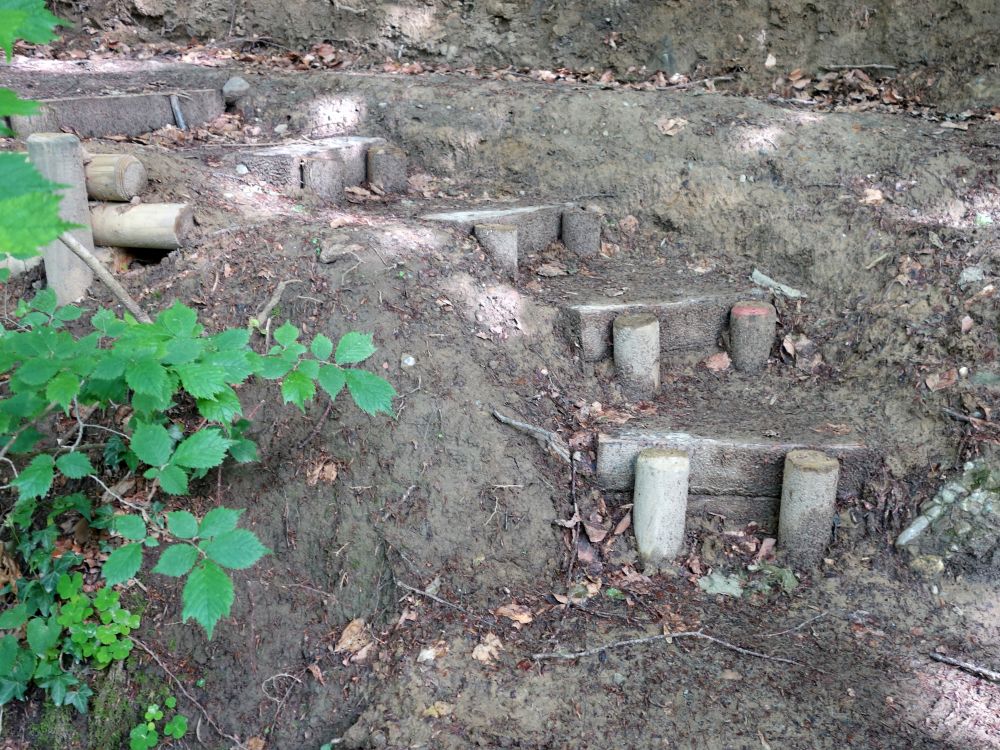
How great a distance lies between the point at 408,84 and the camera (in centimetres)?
595

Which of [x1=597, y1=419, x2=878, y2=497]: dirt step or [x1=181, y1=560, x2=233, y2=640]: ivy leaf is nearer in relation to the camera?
[x1=181, y1=560, x2=233, y2=640]: ivy leaf

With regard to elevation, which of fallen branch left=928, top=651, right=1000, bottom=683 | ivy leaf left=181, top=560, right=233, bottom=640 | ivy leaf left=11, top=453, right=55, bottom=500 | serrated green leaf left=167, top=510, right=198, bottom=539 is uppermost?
serrated green leaf left=167, top=510, right=198, bottom=539

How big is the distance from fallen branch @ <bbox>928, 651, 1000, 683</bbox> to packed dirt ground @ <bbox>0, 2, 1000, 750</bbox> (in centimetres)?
4

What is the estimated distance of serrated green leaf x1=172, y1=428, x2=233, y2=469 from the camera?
2.56 metres

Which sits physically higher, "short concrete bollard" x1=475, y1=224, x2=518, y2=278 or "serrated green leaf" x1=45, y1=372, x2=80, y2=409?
"serrated green leaf" x1=45, y1=372, x2=80, y2=409

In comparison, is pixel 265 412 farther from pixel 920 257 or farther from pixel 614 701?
pixel 920 257

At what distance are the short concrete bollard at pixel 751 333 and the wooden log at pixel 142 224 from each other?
289 centimetres

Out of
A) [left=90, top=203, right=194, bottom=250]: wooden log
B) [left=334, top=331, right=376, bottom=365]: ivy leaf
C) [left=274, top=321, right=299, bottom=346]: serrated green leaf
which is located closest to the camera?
[left=334, top=331, right=376, bottom=365]: ivy leaf

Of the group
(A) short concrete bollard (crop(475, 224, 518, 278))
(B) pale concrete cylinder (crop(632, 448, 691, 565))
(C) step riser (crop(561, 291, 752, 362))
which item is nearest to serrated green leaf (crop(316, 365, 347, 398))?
(B) pale concrete cylinder (crop(632, 448, 691, 565))

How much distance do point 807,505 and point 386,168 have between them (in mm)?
3260

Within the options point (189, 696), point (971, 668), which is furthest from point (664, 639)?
point (189, 696)

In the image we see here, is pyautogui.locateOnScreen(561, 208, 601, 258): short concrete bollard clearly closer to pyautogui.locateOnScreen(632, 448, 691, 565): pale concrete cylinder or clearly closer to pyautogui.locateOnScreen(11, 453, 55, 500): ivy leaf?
pyautogui.locateOnScreen(632, 448, 691, 565): pale concrete cylinder

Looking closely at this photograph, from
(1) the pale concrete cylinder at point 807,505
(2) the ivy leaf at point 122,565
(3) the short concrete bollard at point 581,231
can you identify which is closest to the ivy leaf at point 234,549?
(2) the ivy leaf at point 122,565

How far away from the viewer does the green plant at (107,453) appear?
84.5 inches
